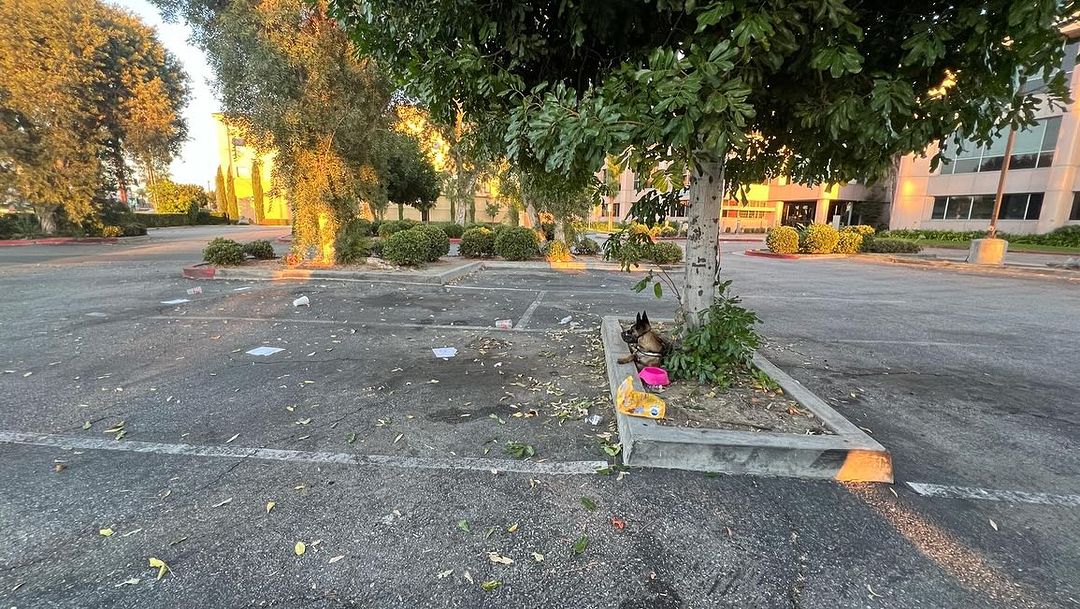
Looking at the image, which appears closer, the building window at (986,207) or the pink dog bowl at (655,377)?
the pink dog bowl at (655,377)

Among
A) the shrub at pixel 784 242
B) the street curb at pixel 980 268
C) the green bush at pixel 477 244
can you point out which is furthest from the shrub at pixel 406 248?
the street curb at pixel 980 268

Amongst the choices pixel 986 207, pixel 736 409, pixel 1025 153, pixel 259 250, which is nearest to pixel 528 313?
pixel 736 409

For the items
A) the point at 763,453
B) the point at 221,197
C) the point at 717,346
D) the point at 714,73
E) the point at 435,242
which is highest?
the point at 221,197

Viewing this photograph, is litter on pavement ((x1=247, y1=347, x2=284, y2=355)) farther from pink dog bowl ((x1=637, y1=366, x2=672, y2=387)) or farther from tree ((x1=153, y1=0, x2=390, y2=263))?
tree ((x1=153, y1=0, x2=390, y2=263))

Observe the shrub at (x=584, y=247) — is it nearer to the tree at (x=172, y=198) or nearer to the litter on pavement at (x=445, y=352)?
the litter on pavement at (x=445, y=352)

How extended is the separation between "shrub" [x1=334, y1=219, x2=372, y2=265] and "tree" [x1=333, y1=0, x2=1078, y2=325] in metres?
7.98

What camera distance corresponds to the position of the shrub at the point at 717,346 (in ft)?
12.2

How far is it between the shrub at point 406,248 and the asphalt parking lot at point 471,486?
534 cm

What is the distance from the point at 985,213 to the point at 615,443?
34463mm

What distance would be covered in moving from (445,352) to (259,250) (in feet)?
31.3

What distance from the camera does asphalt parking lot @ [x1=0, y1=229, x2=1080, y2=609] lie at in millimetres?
1965

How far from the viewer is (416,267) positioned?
11375mm

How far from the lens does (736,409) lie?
330cm

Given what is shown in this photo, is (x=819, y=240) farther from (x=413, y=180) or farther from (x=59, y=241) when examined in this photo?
(x=59, y=241)
